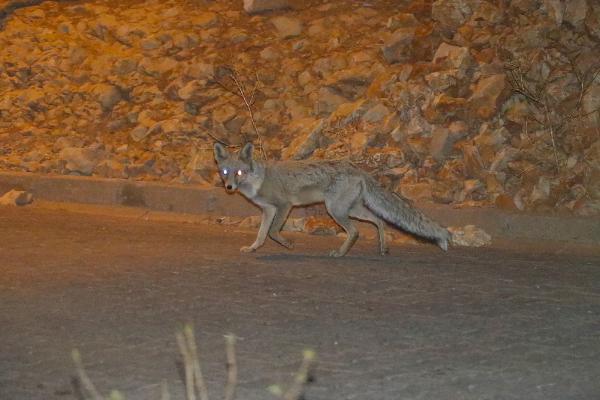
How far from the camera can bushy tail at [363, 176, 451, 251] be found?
372 inches

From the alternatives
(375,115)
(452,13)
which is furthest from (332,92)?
(452,13)

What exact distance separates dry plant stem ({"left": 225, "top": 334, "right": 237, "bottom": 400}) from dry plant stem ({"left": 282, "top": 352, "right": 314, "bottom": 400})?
279mm

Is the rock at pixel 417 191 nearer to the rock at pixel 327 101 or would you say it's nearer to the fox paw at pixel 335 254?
the fox paw at pixel 335 254

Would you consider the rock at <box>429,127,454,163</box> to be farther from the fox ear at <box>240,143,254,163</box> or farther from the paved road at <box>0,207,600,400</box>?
the fox ear at <box>240,143,254,163</box>

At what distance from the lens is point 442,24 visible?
45.7 feet

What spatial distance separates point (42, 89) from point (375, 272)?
9.13 meters

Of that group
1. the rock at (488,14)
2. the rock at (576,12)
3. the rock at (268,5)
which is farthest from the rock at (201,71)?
the rock at (576,12)

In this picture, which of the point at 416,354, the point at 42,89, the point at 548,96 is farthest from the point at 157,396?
the point at 42,89

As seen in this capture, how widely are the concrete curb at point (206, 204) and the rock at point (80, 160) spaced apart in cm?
32

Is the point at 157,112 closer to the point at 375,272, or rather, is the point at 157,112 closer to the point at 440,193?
the point at 440,193

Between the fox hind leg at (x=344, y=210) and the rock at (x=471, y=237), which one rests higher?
the fox hind leg at (x=344, y=210)

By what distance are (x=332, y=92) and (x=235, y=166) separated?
13.7 feet

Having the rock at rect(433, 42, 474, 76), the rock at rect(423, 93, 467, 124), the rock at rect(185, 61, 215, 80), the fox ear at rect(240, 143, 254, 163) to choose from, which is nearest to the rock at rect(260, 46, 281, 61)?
the rock at rect(185, 61, 215, 80)

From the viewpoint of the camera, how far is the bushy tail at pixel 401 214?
945 cm
